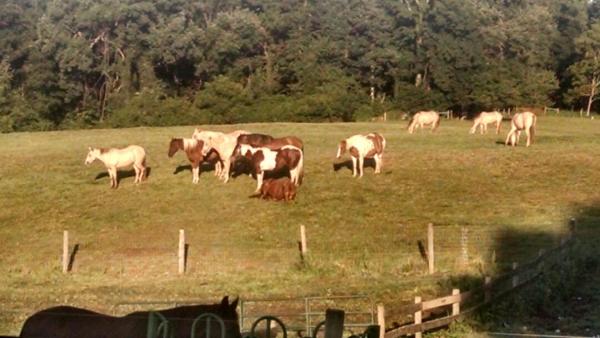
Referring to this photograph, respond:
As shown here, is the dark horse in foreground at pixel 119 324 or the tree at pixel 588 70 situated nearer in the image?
the dark horse in foreground at pixel 119 324

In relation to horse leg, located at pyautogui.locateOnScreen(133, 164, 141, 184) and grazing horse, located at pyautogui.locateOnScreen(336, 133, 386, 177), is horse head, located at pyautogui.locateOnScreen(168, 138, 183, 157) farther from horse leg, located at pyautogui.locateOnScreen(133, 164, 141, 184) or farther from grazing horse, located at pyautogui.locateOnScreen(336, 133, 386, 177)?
grazing horse, located at pyautogui.locateOnScreen(336, 133, 386, 177)

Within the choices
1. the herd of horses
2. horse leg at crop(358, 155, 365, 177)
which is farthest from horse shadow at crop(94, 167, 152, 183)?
horse leg at crop(358, 155, 365, 177)

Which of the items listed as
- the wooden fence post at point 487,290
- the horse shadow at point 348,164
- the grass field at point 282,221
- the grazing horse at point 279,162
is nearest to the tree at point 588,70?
the grass field at point 282,221

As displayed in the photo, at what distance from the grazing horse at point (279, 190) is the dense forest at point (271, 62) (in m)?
36.0

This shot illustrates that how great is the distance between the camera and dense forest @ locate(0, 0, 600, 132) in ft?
224

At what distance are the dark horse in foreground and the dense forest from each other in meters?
56.5

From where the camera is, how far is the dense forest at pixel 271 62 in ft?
224

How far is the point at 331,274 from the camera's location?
20.0 meters

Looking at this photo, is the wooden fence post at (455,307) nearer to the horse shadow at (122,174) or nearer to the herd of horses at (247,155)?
the herd of horses at (247,155)

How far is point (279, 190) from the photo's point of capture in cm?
2864

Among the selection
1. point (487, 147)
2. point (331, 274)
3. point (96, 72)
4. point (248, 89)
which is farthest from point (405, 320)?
point (96, 72)

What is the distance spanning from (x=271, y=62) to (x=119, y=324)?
68.2 metres

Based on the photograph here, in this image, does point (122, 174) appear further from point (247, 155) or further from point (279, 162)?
point (279, 162)

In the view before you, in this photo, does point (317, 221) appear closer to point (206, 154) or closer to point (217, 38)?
point (206, 154)
